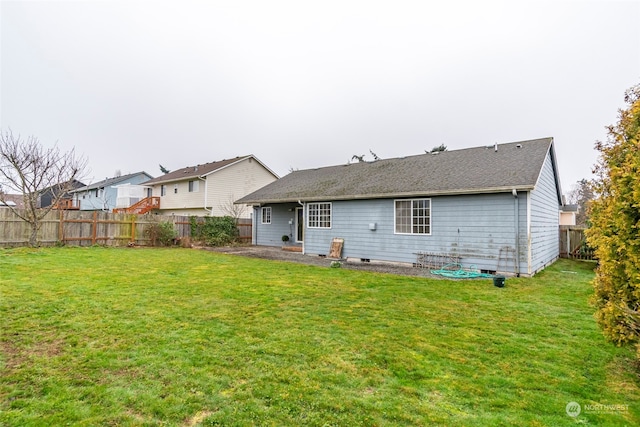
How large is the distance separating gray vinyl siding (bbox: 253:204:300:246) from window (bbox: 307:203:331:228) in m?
2.91

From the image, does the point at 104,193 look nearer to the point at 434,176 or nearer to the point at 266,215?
A: the point at 266,215

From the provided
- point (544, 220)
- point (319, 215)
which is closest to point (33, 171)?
point (319, 215)

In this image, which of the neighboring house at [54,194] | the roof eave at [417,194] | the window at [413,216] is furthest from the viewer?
the neighboring house at [54,194]

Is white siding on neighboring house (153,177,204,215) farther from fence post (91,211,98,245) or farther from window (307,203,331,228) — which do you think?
window (307,203,331,228)

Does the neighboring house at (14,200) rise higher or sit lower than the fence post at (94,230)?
higher

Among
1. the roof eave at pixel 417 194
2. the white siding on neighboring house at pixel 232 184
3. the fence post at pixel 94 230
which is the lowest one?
the fence post at pixel 94 230

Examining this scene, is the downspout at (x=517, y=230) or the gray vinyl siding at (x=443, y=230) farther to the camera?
the gray vinyl siding at (x=443, y=230)

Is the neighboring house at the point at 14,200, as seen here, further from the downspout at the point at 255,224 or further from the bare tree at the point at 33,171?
the downspout at the point at 255,224

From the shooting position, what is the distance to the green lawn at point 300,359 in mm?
2264

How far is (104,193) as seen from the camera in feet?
105

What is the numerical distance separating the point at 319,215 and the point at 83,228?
1092cm

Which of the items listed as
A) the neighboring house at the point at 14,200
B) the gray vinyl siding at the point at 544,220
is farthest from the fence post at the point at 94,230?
the gray vinyl siding at the point at 544,220

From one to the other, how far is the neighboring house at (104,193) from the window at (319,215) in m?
25.6

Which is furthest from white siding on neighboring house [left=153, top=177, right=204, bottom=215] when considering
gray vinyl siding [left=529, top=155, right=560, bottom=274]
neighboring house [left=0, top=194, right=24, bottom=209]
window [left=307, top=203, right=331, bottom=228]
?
gray vinyl siding [left=529, top=155, right=560, bottom=274]
